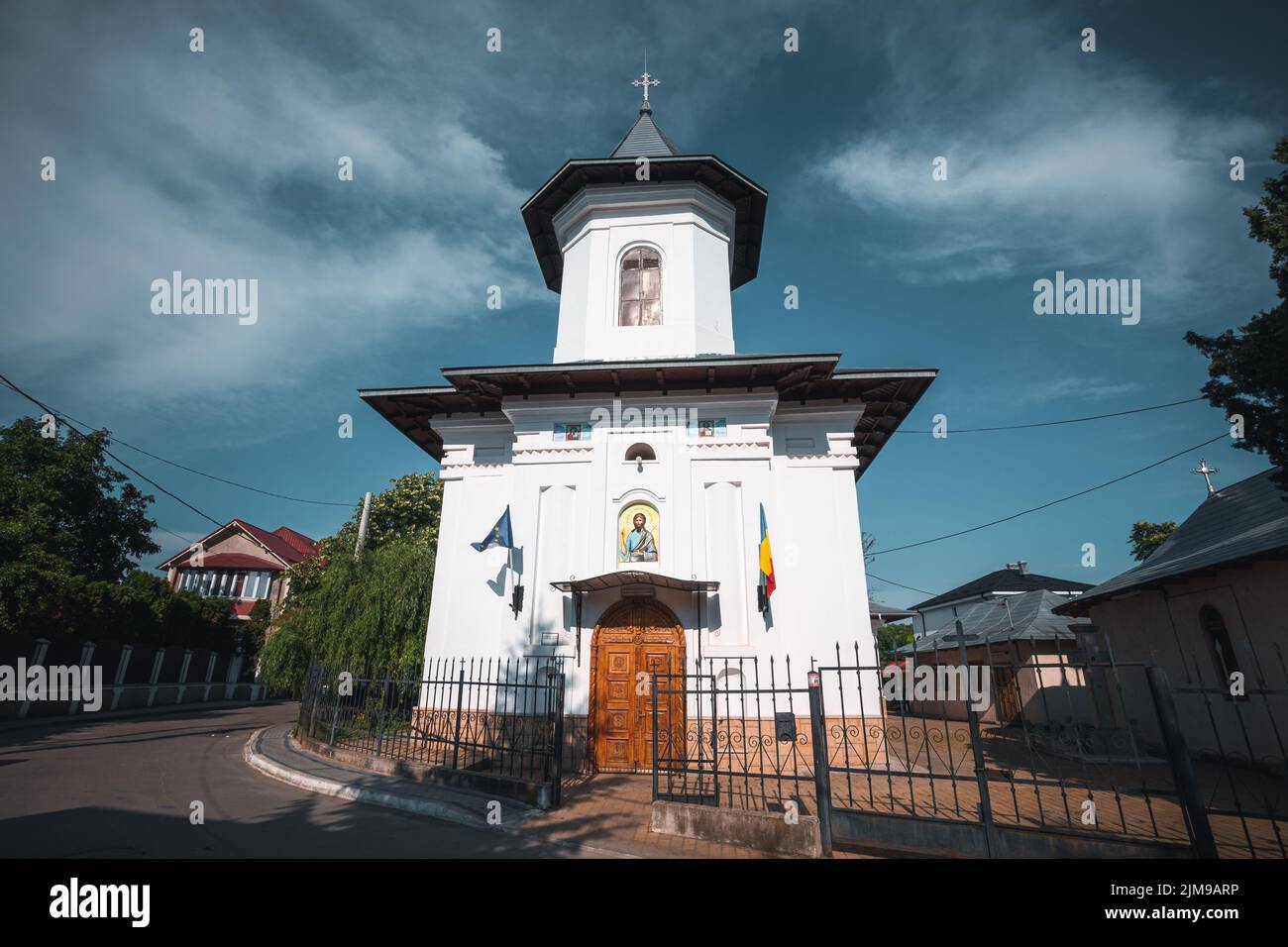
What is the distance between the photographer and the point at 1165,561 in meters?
14.3

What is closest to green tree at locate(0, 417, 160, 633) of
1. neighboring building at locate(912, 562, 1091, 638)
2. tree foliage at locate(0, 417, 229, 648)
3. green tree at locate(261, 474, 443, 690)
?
tree foliage at locate(0, 417, 229, 648)

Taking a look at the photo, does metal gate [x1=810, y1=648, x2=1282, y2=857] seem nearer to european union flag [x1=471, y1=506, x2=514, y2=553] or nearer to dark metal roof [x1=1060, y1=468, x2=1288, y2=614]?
dark metal roof [x1=1060, y1=468, x2=1288, y2=614]

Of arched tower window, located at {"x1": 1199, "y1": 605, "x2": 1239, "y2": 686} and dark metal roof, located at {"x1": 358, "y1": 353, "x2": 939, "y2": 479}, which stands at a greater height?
dark metal roof, located at {"x1": 358, "y1": 353, "x2": 939, "y2": 479}

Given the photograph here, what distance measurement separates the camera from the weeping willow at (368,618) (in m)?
13.8

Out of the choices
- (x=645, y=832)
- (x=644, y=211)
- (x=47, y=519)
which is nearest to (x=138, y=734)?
(x=47, y=519)

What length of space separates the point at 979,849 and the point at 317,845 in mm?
6409

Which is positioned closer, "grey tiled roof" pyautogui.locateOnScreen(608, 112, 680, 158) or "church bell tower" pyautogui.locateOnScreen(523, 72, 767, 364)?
"church bell tower" pyautogui.locateOnScreen(523, 72, 767, 364)

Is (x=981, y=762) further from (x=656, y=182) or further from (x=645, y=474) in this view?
(x=656, y=182)

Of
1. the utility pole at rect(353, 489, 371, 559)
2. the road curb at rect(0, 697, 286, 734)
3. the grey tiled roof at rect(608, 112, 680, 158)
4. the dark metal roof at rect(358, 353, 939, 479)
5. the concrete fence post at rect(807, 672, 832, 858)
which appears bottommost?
the road curb at rect(0, 697, 286, 734)

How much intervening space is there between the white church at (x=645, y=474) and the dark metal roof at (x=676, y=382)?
0.05 m

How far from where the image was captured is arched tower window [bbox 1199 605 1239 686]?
11.6 m

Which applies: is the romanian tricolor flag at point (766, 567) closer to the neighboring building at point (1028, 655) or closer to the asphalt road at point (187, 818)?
→ the asphalt road at point (187, 818)

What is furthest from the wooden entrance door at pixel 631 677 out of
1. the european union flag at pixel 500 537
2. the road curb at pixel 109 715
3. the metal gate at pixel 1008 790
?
the road curb at pixel 109 715

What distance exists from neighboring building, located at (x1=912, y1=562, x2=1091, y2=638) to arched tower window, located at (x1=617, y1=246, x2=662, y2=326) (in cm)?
3023
